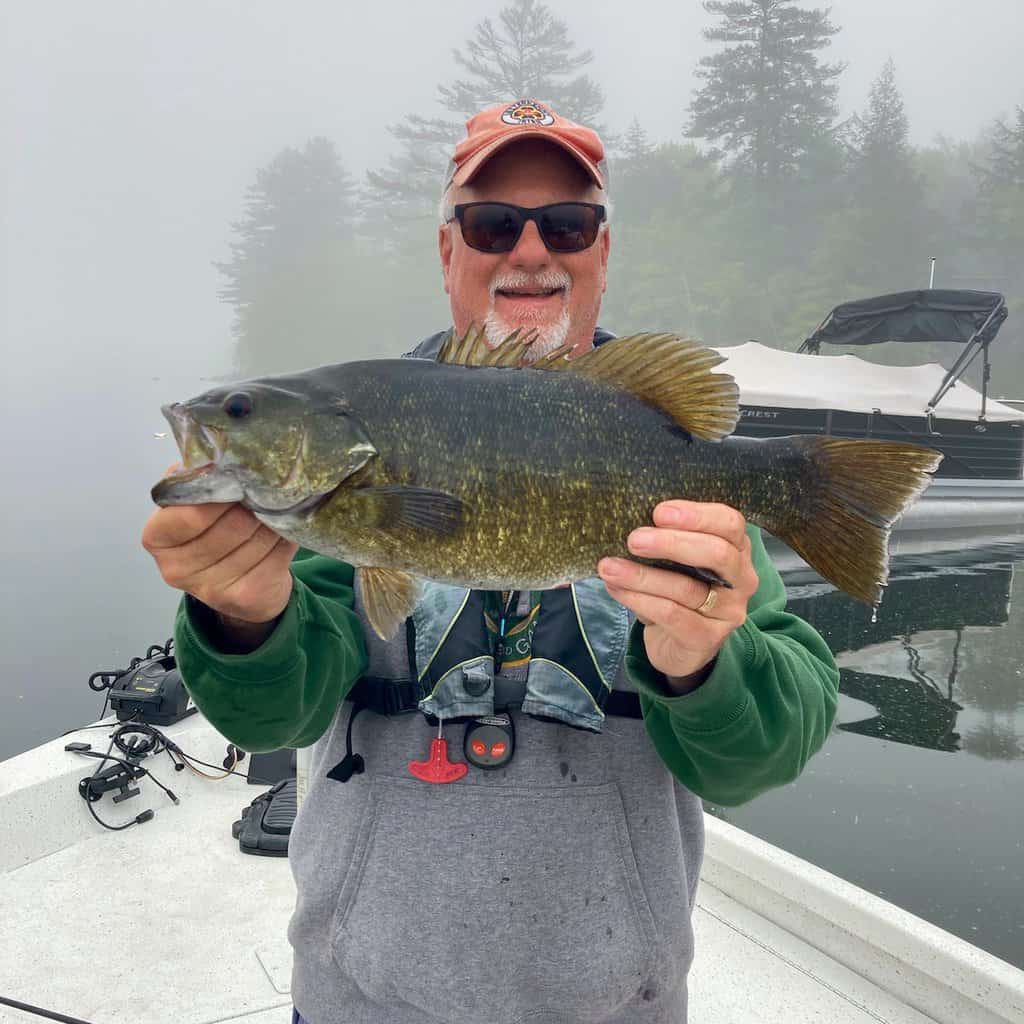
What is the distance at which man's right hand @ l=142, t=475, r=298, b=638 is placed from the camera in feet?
4.67

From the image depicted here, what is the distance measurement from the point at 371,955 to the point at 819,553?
128 centimetres

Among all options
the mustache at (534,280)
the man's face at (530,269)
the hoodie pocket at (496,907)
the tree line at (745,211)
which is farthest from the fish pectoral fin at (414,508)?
the tree line at (745,211)

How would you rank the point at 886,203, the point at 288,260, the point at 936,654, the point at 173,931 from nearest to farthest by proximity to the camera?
the point at 173,931 < the point at 936,654 < the point at 886,203 < the point at 288,260

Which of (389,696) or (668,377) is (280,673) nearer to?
(389,696)

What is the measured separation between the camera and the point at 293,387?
5.24 feet

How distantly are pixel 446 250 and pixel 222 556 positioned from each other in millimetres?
1401

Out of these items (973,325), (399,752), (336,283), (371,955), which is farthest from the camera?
(336,283)

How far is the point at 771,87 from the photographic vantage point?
51.0m

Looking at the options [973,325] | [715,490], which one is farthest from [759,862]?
[973,325]

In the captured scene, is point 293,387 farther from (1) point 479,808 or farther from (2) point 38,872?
(2) point 38,872

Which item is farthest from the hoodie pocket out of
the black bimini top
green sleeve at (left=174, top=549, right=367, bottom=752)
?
the black bimini top

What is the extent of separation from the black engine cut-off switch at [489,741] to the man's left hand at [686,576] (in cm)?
50

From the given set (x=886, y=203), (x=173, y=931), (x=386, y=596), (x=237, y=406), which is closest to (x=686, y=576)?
(x=386, y=596)

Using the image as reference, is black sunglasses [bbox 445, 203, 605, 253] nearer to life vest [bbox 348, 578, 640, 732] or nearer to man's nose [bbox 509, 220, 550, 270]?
man's nose [bbox 509, 220, 550, 270]
